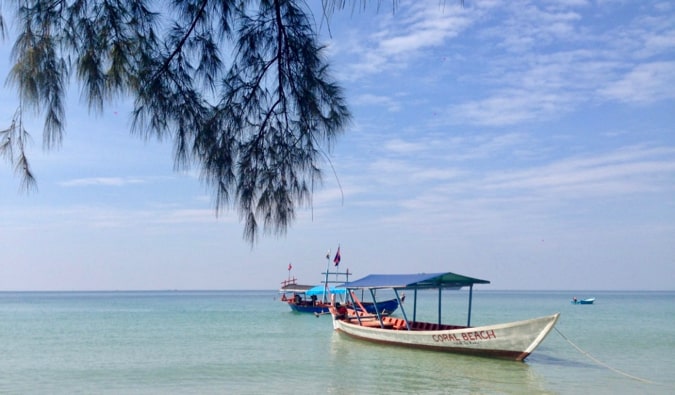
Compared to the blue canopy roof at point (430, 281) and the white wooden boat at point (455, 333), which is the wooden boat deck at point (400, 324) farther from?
the blue canopy roof at point (430, 281)

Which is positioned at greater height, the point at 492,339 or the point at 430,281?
the point at 430,281

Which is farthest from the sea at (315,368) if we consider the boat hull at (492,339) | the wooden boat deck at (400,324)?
the wooden boat deck at (400,324)

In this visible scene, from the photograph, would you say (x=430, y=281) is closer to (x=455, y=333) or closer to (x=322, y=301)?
(x=455, y=333)

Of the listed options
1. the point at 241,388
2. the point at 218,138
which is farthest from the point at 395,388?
the point at 218,138

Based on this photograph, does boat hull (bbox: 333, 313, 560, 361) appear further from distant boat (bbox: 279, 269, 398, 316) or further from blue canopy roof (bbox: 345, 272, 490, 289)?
distant boat (bbox: 279, 269, 398, 316)

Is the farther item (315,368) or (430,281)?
(430,281)

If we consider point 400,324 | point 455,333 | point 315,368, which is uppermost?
point 455,333

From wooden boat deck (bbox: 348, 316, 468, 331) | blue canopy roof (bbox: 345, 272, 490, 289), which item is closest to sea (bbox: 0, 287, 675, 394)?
wooden boat deck (bbox: 348, 316, 468, 331)

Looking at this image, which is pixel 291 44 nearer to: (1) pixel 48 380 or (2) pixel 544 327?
(2) pixel 544 327

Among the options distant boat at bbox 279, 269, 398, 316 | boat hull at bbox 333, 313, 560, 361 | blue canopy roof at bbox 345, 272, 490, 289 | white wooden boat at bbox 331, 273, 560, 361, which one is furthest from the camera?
distant boat at bbox 279, 269, 398, 316

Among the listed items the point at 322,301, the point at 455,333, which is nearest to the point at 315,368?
the point at 455,333

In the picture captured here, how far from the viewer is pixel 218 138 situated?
3.93 m

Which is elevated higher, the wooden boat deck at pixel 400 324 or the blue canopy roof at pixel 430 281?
the blue canopy roof at pixel 430 281

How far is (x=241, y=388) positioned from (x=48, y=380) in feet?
17.8
